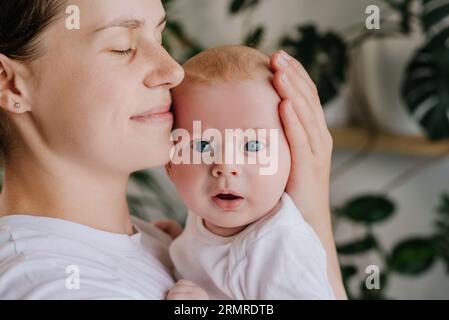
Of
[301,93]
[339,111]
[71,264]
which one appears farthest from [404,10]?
[71,264]

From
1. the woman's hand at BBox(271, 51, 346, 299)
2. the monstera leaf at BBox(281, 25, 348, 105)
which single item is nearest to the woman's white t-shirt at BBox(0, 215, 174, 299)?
the woman's hand at BBox(271, 51, 346, 299)

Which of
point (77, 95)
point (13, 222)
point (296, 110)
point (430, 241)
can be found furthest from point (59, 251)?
point (430, 241)

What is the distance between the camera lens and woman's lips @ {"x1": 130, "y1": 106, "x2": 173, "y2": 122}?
30.2 inches

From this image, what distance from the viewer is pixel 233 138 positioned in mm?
758

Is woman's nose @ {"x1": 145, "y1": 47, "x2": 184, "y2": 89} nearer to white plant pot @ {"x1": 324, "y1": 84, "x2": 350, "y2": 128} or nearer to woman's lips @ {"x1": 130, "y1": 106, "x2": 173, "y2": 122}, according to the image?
woman's lips @ {"x1": 130, "y1": 106, "x2": 173, "y2": 122}

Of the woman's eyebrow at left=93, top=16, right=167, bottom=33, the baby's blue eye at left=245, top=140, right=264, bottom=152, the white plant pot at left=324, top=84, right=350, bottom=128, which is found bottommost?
the baby's blue eye at left=245, top=140, right=264, bottom=152

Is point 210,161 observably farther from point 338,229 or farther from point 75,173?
point 338,229

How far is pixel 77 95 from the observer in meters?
0.75

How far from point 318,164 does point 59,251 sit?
1.13 feet

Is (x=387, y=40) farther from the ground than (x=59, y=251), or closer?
farther from the ground

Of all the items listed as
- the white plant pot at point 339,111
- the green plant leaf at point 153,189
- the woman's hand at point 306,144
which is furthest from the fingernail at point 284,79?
the white plant pot at point 339,111

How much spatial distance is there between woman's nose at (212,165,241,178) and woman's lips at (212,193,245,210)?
3 cm

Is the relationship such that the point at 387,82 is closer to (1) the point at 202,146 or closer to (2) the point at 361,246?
(2) the point at 361,246

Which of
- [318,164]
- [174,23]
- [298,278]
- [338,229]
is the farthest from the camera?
[338,229]
